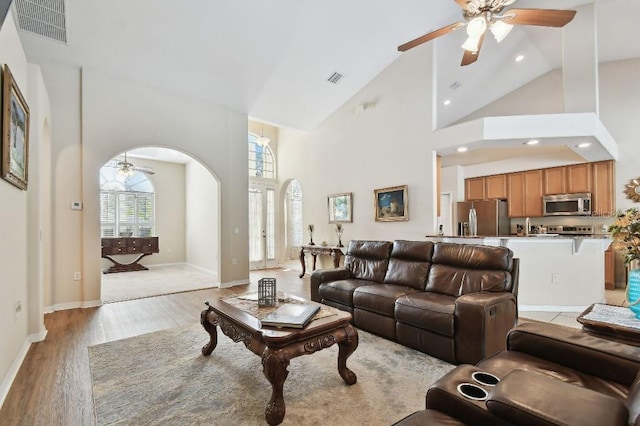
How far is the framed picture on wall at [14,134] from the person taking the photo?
227 cm

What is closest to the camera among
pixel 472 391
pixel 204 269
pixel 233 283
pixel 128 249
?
pixel 472 391

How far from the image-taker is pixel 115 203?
7.91m

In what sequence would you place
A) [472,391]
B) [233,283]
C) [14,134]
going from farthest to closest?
[233,283], [14,134], [472,391]

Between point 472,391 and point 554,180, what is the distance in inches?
248

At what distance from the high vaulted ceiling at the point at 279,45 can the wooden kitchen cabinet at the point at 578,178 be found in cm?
199

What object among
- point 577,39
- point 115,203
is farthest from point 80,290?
point 577,39

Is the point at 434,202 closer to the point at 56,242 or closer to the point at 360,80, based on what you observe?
the point at 360,80

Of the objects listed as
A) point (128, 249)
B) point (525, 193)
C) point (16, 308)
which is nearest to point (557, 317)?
point (525, 193)

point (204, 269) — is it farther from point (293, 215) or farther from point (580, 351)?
point (580, 351)

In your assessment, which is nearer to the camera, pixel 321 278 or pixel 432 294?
pixel 432 294

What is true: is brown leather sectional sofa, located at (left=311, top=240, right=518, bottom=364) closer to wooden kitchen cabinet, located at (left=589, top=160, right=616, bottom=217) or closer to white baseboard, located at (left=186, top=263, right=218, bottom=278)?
white baseboard, located at (left=186, top=263, right=218, bottom=278)

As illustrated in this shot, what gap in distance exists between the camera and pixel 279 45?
4.56 meters

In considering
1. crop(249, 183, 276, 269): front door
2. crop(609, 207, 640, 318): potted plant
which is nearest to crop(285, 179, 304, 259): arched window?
crop(249, 183, 276, 269): front door

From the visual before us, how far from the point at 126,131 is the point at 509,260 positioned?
17.7 ft
